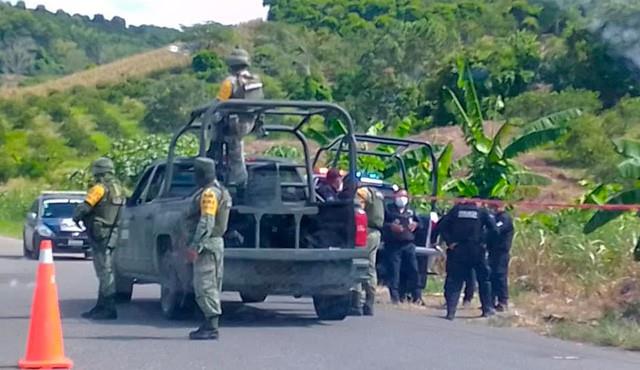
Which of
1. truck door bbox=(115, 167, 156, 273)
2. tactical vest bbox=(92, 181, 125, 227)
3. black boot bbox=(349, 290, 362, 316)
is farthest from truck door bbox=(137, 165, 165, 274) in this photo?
black boot bbox=(349, 290, 362, 316)

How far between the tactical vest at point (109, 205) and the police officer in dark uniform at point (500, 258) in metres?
4.99

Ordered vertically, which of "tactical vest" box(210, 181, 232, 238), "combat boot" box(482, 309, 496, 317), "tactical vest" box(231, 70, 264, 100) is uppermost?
"tactical vest" box(231, 70, 264, 100)

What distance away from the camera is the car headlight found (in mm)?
28647

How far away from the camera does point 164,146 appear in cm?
4491

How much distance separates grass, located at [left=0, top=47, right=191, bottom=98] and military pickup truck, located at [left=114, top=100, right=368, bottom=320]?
223 ft

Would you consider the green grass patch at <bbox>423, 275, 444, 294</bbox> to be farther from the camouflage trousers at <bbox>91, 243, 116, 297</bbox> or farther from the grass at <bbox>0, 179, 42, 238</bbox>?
the grass at <bbox>0, 179, 42, 238</bbox>

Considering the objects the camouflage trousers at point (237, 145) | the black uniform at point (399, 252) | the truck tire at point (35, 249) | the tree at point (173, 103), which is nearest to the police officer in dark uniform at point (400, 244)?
the black uniform at point (399, 252)

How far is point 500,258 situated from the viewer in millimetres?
17281

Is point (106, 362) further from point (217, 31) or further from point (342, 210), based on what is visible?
point (217, 31)

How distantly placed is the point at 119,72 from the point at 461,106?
71658 mm

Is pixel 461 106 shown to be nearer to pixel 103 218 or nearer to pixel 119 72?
pixel 103 218

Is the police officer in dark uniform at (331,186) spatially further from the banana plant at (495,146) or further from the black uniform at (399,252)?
the banana plant at (495,146)

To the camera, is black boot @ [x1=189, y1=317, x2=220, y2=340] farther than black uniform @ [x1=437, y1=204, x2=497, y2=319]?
No

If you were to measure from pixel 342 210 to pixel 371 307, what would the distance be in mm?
1935
